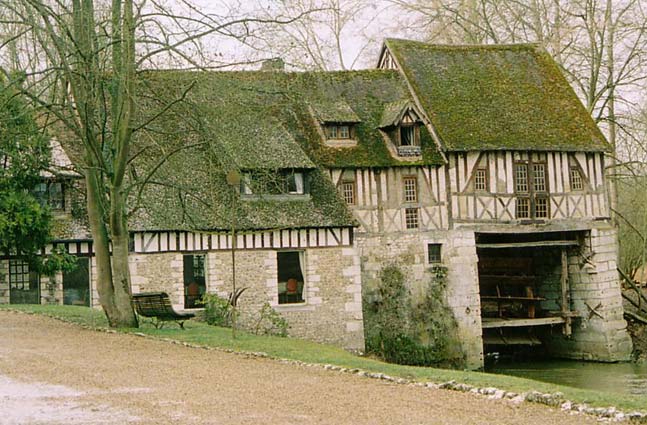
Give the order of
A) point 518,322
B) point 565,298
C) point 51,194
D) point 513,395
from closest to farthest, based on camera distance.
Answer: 1. point 513,395
2. point 51,194
3. point 518,322
4. point 565,298

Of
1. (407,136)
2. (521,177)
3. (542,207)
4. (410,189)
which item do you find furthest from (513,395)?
(542,207)

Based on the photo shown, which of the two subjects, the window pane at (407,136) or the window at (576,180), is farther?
the window at (576,180)

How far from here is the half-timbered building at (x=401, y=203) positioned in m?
21.3

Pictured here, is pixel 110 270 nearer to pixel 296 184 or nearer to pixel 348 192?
pixel 296 184

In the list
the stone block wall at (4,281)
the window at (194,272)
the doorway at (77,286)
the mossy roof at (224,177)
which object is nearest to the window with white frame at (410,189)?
the mossy roof at (224,177)

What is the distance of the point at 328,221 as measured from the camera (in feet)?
71.9

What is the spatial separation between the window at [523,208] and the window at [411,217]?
2.56 metres

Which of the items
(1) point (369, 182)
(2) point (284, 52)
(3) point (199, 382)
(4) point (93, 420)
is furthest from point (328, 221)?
(4) point (93, 420)

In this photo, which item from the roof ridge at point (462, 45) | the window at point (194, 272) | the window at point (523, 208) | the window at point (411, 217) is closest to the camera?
the window at point (194, 272)

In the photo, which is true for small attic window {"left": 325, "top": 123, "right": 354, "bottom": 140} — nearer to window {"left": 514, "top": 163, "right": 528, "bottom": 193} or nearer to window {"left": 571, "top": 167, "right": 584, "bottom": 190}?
window {"left": 514, "top": 163, "right": 528, "bottom": 193}

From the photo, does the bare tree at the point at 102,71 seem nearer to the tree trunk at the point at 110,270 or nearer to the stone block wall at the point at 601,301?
the tree trunk at the point at 110,270

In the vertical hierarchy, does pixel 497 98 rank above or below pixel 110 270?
above

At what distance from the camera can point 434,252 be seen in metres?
23.7

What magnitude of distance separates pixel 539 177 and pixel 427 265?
3.65 m
